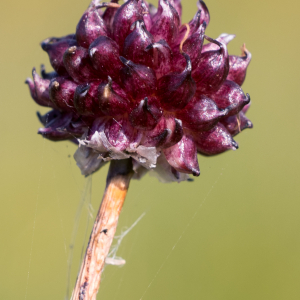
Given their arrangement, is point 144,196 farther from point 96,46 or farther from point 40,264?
point 96,46

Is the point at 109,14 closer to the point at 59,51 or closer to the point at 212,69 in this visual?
the point at 59,51

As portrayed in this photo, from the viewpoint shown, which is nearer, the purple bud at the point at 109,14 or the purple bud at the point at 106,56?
the purple bud at the point at 106,56

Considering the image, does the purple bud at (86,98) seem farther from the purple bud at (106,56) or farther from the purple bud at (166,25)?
the purple bud at (166,25)

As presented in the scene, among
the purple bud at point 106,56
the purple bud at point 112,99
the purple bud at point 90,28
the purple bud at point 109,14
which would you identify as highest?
the purple bud at point 109,14

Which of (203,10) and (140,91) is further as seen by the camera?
(203,10)

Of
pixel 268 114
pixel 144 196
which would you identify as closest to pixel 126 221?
pixel 144 196

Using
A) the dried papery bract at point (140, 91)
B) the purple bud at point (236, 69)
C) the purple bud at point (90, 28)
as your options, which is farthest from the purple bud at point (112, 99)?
the purple bud at point (236, 69)

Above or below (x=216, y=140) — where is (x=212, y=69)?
above

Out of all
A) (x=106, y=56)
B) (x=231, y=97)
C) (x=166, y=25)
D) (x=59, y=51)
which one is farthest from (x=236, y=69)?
(x=59, y=51)
